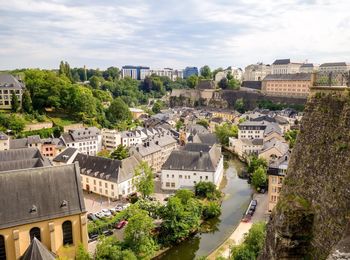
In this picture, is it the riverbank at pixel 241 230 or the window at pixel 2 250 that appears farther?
the riverbank at pixel 241 230

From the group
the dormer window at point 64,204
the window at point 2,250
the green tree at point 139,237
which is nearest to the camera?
the window at point 2,250

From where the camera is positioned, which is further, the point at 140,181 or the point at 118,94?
the point at 118,94

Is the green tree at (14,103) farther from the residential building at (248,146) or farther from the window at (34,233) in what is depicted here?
the window at (34,233)

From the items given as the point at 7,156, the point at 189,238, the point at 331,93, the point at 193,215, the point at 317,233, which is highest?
the point at 331,93

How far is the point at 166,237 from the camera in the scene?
1062 inches

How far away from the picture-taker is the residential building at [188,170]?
38.0 metres

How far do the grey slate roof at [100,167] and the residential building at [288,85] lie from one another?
7037cm

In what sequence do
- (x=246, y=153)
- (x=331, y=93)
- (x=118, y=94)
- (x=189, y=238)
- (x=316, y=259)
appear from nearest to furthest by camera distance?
(x=316, y=259)
(x=331, y=93)
(x=189, y=238)
(x=246, y=153)
(x=118, y=94)

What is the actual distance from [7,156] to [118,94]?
93877mm

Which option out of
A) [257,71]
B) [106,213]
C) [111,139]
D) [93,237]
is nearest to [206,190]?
[106,213]

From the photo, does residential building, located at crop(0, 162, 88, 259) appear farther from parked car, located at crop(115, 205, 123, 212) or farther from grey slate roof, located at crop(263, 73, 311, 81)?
grey slate roof, located at crop(263, 73, 311, 81)

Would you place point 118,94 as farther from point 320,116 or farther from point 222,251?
point 320,116

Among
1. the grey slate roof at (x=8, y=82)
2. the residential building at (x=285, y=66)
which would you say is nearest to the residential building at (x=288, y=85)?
the residential building at (x=285, y=66)

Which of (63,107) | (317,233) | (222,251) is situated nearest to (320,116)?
(317,233)
